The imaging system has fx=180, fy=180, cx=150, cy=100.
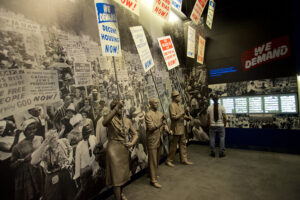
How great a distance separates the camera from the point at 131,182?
3.78 meters

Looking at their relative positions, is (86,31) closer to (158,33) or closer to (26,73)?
(26,73)

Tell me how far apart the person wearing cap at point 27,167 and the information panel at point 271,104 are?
566 cm

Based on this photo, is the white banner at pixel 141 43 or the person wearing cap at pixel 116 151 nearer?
the person wearing cap at pixel 116 151

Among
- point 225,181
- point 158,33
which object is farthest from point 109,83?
point 225,181

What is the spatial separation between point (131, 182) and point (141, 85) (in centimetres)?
215

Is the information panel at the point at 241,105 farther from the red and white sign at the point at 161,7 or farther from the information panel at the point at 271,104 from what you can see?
the red and white sign at the point at 161,7

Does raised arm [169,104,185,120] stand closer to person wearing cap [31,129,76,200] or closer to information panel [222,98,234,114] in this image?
information panel [222,98,234,114]

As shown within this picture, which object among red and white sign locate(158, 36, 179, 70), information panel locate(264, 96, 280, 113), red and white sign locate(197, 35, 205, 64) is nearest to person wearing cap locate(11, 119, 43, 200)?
red and white sign locate(158, 36, 179, 70)

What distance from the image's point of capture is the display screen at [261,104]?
4.95m

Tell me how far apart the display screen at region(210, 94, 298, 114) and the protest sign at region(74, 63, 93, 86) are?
15.1ft

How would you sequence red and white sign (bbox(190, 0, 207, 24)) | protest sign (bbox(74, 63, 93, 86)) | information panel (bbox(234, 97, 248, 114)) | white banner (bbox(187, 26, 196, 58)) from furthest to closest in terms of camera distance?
information panel (bbox(234, 97, 248, 114)) < white banner (bbox(187, 26, 196, 58)) < red and white sign (bbox(190, 0, 207, 24)) < protest sign (bbox(74, 63, 93, 86))

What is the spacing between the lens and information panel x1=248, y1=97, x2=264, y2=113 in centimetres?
534

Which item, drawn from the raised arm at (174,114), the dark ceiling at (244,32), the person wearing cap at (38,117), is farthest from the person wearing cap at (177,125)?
the person wearing cap at (38,117)

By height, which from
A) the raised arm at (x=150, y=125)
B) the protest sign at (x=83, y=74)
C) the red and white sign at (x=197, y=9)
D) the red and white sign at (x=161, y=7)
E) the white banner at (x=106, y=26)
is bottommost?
the raised arm at (x=150, y=125)
